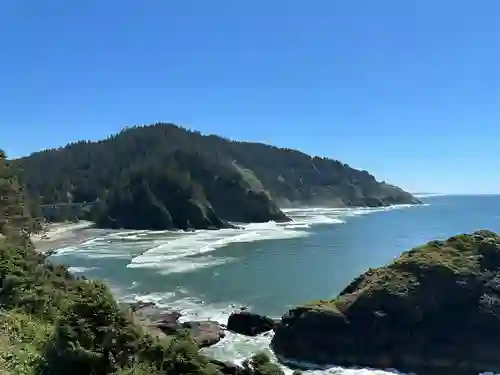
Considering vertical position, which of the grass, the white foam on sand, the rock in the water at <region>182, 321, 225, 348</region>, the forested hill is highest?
the forested hill

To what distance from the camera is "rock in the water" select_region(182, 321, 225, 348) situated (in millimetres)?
28797

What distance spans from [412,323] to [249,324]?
9.56m

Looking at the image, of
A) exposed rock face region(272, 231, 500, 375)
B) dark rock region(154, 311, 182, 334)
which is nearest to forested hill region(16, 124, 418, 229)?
dark rock region(154, 311, 182, 334)

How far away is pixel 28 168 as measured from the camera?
163375 mm

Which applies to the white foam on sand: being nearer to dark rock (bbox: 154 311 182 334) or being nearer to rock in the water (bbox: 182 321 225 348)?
dark rock (bbox: 154 311 182 334)

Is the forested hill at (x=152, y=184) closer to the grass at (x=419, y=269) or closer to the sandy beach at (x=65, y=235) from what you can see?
the sandy beach at (x=65, y=235)

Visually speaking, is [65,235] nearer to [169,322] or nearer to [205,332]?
[169,322]

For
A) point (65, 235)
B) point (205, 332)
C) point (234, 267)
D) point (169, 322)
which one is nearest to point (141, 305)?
point (169, 322)

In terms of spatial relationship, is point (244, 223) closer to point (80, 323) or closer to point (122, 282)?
point (122, 282)

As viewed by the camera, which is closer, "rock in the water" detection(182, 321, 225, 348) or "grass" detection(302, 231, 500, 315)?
Result: "rock in the water" detection(182, 321, 225, 348)

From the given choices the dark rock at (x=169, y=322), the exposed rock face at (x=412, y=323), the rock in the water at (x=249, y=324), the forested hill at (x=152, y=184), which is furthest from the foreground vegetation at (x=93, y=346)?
the forested hill at (x=152, y=184)

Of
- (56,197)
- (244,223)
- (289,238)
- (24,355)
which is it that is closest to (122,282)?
(24,355)

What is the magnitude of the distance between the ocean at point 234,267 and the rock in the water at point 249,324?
804 millimetres

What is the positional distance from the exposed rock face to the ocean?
1.61m
